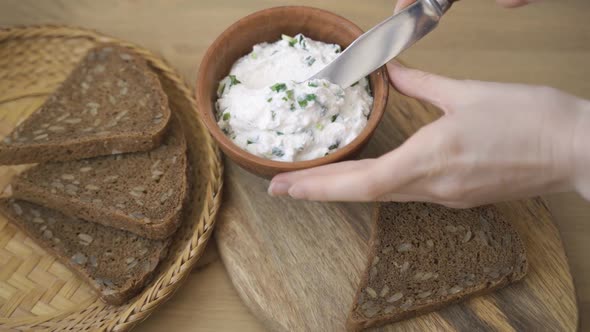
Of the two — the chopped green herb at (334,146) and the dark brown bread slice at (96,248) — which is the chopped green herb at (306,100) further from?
the dark brown bread slice at (96,248)

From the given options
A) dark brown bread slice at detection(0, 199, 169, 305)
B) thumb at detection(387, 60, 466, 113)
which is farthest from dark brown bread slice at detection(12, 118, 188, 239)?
thumb at detection(387, 60, 466, 113)

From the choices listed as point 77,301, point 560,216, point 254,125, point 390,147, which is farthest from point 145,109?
point 560,216

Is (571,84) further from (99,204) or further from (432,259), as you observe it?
(99,204)

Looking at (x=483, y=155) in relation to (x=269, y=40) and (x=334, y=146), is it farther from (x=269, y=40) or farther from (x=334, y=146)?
(x=269, y=40)

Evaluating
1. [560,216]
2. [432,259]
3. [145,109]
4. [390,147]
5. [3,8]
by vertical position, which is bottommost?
[560,216]

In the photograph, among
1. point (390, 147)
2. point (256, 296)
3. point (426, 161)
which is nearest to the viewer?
point (426, 161)

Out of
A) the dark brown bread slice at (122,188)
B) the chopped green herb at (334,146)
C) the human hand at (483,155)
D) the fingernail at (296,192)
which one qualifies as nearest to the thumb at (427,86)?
the human hand at (483,155)
